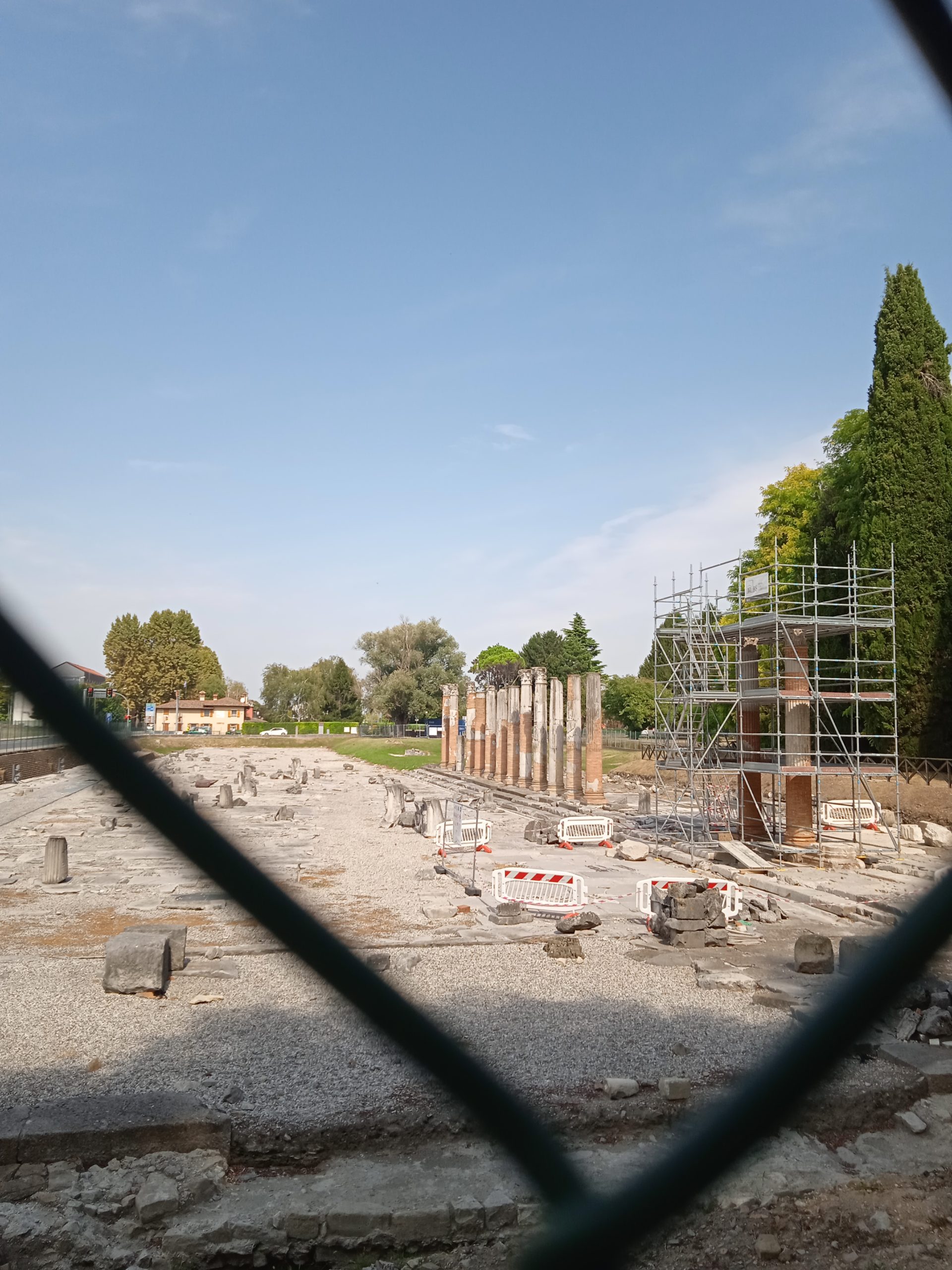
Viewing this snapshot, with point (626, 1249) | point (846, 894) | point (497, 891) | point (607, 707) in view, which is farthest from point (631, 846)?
point (607, 707)

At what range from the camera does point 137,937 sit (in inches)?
376

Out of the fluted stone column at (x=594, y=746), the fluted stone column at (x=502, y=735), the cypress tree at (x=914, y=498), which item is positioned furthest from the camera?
the fluted stone column at (x=502, y=735)

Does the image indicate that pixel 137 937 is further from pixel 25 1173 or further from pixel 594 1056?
pixel 594 1056

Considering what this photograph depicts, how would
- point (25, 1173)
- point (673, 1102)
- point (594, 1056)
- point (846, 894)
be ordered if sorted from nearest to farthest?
1. point (25, 1173)
2. point (673, 1102)
3. point (594, 1056)
4. point (846, 894)

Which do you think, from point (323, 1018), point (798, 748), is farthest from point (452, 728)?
point (323, 1018)

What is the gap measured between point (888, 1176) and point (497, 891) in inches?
334

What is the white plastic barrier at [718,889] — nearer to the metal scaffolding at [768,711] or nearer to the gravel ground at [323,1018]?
the gravel ground at [323,1018]

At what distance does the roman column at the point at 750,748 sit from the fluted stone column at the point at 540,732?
13987 millimetres

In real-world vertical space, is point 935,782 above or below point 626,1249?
below

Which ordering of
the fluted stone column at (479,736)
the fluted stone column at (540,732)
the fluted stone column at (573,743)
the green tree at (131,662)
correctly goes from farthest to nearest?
the fluted stone column at (479,736), the fluted stone column at (540,732), the fluted stone column at (573,743), the green tree at (131,662)

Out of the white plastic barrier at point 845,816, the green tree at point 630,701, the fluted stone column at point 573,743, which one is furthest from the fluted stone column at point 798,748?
the green tree at point 630,701

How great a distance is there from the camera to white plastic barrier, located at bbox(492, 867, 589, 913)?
13758 millimetres

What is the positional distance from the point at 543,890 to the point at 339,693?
56.5m

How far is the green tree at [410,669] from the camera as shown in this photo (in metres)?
83.4
